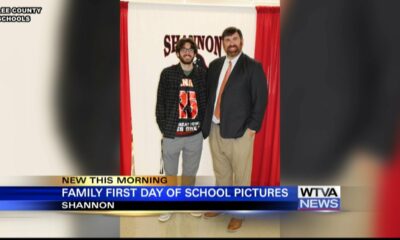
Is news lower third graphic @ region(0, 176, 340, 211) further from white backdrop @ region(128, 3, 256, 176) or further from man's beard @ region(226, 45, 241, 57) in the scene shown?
man's beard @ region(226, 45, 241, 57)

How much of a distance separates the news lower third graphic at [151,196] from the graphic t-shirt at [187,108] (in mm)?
411

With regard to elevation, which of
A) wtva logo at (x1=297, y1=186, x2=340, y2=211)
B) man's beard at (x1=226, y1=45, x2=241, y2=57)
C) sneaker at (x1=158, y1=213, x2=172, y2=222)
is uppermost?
man's beard at (x1=226, y1=45, x2=241, y2=57)

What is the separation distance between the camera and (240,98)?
292 centimetres

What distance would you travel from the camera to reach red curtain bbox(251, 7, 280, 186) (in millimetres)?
2961

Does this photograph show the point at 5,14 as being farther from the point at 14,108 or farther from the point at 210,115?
the point at 210,115

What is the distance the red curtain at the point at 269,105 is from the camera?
2.96 metres

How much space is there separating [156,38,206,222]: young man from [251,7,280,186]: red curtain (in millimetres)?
459

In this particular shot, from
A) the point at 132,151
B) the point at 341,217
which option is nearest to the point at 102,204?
the point at 132,151

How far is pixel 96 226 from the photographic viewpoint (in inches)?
115

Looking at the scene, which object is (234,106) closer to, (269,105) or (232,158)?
(269,105)

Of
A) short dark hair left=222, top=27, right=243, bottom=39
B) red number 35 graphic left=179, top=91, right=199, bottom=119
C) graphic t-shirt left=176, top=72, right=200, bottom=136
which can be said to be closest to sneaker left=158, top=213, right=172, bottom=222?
graphic t-shirt left=176, top=72, right=200, bottom=136

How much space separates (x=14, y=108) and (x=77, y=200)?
80 cm

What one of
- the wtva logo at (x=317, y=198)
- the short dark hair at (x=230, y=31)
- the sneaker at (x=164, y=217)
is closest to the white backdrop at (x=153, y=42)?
the short dark hair at (x=230, y=31)

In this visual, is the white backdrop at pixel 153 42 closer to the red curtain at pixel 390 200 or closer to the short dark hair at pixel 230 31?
the short dark hair at pixel 230 31
